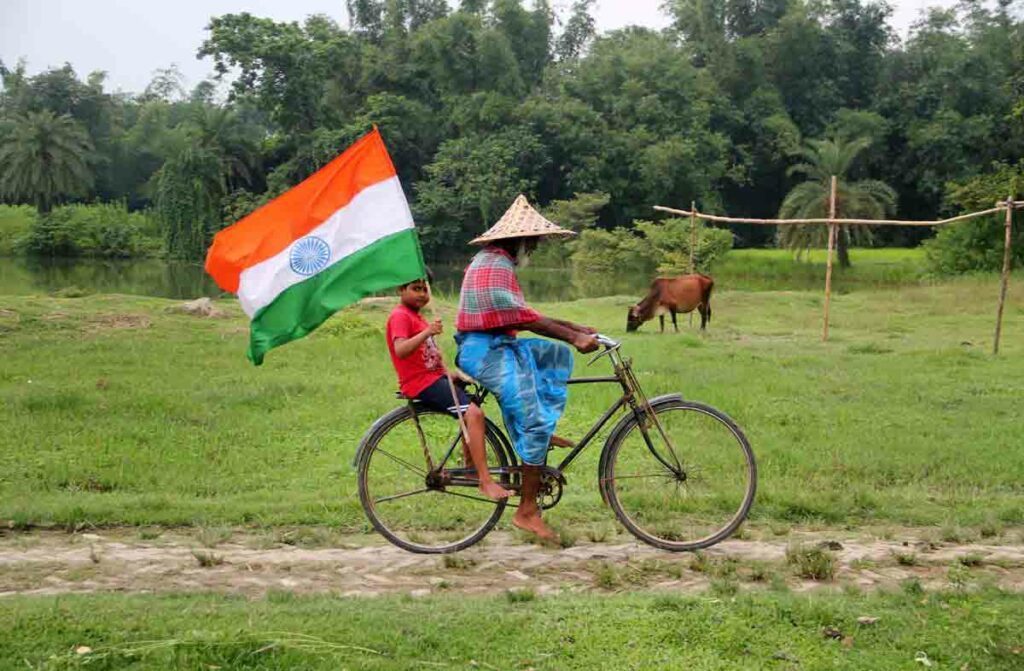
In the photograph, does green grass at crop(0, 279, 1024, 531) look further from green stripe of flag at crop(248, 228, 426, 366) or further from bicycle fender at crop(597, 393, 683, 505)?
green stripe of flag at crop(248, 228, 426, 366)

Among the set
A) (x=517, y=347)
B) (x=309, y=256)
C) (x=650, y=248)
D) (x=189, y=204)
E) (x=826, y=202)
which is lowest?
(x=517, y=347)

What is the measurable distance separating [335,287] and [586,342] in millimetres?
1285

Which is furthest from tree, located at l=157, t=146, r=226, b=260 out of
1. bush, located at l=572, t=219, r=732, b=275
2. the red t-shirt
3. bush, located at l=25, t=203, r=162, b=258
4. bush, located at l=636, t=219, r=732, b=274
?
the red t-shirt

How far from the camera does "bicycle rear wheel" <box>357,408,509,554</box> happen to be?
5195 millimetres

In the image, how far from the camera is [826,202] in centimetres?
3831

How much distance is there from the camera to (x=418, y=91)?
54719 millimetres

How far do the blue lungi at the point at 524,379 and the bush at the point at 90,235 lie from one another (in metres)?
49.7

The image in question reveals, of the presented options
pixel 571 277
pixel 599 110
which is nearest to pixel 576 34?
pixel 599 110

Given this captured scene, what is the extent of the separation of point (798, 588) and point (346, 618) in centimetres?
207

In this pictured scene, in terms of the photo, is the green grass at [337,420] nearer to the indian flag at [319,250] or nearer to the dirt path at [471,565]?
the dirt path at [471,565]

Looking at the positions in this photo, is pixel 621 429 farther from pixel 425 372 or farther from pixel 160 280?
pixel 160 280

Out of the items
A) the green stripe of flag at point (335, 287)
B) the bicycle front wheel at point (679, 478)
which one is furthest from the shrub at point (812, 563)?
the green stripe of flag at point (335, 287)

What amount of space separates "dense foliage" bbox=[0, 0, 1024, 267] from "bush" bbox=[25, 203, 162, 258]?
3.15 metres

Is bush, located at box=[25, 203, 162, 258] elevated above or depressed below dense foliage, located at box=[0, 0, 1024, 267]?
below
